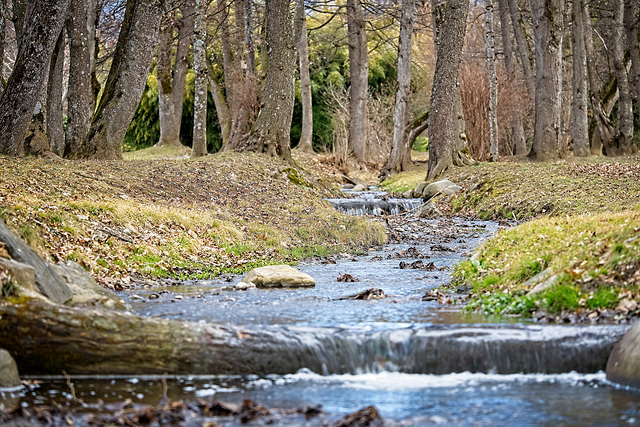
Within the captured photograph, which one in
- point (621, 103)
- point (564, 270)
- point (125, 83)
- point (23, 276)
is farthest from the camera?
point (621, 103)

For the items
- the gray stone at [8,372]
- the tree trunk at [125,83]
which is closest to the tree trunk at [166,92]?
the tree trunk at [125,83]

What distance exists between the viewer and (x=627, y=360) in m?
5.75

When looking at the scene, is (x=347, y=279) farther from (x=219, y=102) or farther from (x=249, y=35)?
(x=219, y=102)

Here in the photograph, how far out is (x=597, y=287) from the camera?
24.0ft

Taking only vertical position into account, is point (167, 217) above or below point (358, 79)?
below

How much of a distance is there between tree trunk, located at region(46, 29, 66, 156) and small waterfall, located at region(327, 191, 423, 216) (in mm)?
8439

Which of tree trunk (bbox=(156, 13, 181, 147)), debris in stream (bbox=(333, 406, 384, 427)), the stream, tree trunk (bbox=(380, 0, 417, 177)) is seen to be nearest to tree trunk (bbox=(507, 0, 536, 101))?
tree trunk (bbox=(380, 0, 417, 177))

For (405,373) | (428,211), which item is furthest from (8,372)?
(428,211)

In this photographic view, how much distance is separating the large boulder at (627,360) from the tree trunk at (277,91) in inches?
677

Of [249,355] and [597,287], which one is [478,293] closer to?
[597,287]

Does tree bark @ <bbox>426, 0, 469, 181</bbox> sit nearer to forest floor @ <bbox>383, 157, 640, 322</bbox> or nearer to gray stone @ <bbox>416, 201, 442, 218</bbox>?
gray stone @ <bbox>416, 201, 442, 218</bbox>

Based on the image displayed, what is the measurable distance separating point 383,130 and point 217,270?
2788 centimetres

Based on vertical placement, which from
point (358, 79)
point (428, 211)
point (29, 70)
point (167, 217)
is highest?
point (358, 79)

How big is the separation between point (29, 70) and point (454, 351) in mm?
11950
